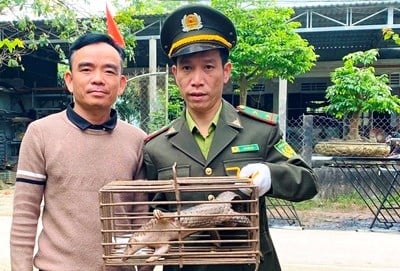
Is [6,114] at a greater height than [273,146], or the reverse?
[273,146]

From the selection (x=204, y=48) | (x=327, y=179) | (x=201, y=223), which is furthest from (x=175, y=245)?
(x=327, y=179)

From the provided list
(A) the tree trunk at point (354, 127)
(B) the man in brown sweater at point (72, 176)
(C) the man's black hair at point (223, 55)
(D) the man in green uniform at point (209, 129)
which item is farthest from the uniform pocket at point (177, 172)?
(A) the tree trunk at point (354, 127)

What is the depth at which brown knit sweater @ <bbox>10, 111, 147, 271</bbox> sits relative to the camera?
1.44m

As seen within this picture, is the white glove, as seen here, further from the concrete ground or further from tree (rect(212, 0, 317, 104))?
tree (rect(212, 0, 317, 104))

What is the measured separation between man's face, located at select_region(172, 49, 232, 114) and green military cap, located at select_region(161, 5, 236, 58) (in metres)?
0.02

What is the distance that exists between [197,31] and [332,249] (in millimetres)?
3205

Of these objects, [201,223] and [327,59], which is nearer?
[201,223]

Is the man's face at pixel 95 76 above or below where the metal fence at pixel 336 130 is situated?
above

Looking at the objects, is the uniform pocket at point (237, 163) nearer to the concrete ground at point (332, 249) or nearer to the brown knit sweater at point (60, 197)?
the brown knit sweater at point (60, 197)

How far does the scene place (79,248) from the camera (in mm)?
1436

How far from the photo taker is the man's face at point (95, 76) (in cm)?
146

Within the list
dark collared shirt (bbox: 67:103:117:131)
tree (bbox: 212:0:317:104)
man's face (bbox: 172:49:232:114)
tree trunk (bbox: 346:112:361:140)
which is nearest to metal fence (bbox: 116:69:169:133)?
tree (bbox: 212:0:317:104)

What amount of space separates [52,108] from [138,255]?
11216 millimetres

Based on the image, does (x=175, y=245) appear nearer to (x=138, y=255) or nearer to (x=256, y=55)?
(x=138, y=255)
